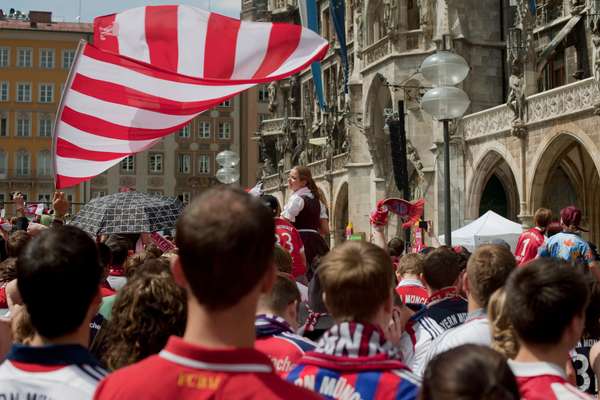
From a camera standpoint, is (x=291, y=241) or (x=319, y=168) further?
(x=319, y=168)

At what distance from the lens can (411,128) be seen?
2733cm

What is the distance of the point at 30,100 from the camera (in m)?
65.3

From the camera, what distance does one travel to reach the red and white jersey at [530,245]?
9.48 m

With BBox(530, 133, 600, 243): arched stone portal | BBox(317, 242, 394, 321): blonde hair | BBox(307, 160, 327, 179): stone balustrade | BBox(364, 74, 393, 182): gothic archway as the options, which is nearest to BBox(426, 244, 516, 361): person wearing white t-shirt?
BBox(317, 242, 394, 321): blonde hair

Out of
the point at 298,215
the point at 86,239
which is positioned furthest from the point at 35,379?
the point at 298,215

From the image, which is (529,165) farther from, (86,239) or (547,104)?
(86,239)

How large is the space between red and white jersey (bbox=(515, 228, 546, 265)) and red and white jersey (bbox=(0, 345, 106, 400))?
7546 mm

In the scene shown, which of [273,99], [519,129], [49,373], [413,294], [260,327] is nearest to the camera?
[49,373]

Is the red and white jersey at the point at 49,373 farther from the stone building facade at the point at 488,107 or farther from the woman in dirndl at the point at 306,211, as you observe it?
the stone building facade at the point at 488,107

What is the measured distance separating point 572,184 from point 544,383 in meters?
25.0

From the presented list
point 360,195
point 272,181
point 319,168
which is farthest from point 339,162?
point 272,181

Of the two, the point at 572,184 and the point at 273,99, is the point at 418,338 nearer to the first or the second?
the point at 572,184

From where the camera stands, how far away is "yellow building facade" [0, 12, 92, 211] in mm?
64812

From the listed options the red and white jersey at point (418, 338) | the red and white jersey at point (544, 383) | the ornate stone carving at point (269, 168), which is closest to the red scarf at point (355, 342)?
the red and white jersey at point (544, 383)
